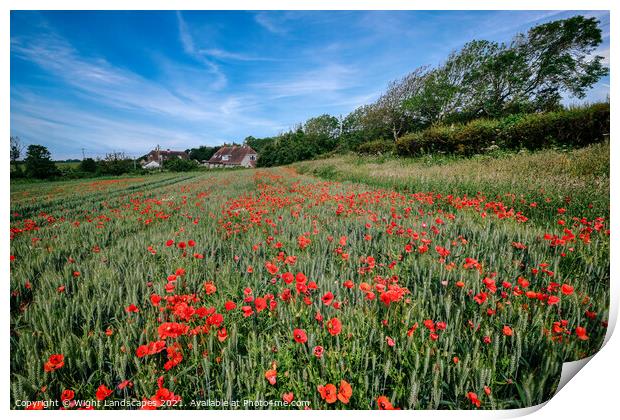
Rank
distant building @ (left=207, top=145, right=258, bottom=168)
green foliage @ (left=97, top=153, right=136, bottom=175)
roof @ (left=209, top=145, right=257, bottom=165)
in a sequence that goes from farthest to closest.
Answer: roof @ (left=209, top=145, right=257, bottom=165) < distant building @ (left=207, top=145, right=258, bottom=168) < green foliage @ (left=97, top=153, right=136, bottom=175)

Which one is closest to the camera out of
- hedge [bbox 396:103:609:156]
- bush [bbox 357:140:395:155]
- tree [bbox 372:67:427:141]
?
hedge [bbox 396:103:609:156]

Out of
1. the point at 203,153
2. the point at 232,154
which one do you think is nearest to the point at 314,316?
the point at 232,154

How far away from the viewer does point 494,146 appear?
8.45m

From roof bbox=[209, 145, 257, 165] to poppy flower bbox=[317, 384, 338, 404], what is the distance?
5784cm

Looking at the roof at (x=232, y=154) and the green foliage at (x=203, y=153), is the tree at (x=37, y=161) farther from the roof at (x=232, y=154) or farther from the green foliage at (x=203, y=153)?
the green foliage at (x=203, y=153)

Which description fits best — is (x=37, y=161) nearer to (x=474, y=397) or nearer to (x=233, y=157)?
(x=474, y=397)

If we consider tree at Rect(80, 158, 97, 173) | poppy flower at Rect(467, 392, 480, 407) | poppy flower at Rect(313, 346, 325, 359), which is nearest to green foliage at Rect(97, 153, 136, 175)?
tree at Rect(80, 158, 97, 173)

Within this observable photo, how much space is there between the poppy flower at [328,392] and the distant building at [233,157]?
55817mm

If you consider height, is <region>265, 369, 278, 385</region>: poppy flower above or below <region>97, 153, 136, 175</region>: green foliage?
below

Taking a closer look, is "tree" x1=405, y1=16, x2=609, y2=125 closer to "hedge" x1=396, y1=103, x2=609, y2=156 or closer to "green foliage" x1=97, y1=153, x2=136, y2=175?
"hedge" x1=396, y1=103, x2=609, y2=156

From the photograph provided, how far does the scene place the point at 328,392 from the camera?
119 centimetres

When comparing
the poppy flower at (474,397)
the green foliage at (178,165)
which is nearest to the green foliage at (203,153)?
the green foliage at (178,165)

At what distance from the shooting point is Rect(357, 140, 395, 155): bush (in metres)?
16.7
